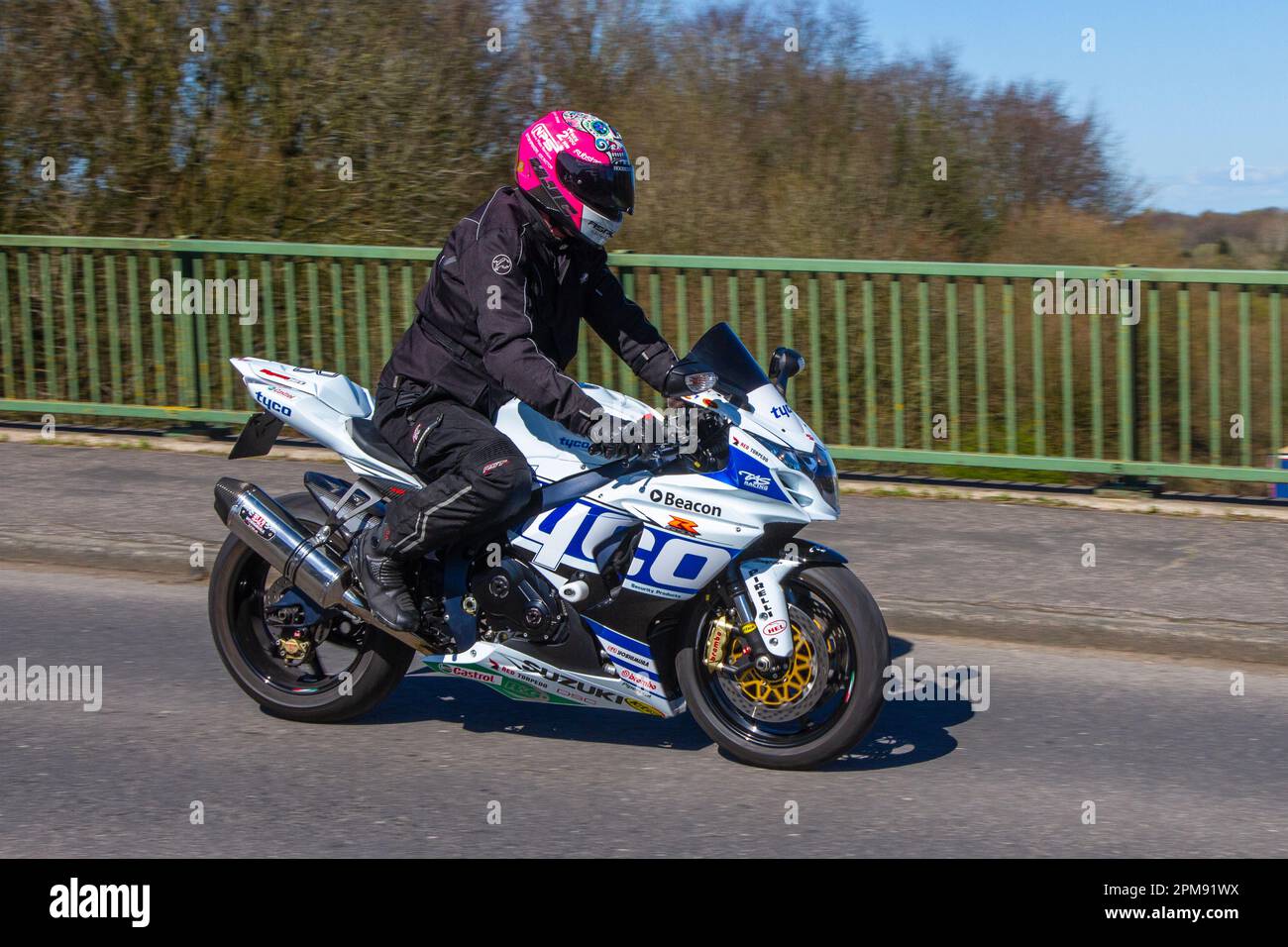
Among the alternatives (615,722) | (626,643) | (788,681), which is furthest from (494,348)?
(615,722)

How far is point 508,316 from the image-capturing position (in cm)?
506

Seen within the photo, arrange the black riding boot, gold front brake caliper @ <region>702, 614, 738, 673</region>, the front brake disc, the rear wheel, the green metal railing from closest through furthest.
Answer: the front brake disc, gold front brake caliper @ <region>702, 614, 738, 673</region>, the black riding boot, the rear wheel, the green metal railing

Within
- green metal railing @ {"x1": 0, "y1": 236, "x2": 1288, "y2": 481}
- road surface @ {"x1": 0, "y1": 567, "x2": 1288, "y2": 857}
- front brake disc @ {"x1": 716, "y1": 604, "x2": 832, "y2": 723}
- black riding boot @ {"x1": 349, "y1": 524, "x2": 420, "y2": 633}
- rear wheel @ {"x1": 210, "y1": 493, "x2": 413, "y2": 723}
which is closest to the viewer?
road surface @ {"x1": 0, "y1": 567, "x2": 1288, "y2": 857}

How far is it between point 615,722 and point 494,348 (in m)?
1.59

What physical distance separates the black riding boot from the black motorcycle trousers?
7 cm

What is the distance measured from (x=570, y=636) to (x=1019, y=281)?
525cm

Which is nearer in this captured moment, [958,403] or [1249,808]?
[1249,808]

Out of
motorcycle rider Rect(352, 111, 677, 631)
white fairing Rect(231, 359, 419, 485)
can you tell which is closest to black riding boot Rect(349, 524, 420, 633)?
motorcycle rider Rect(352, 111, 677, 631)

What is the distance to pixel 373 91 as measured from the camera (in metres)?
13.5

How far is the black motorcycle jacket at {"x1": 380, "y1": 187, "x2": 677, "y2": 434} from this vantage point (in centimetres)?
496

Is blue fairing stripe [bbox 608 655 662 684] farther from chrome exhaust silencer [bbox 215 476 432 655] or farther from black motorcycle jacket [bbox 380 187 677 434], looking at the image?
black motorcycle jacket [bbox 380 187 677 434]
